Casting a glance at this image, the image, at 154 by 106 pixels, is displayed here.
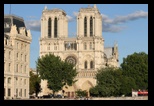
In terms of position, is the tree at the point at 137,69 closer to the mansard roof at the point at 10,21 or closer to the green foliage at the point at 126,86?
the green foliage at the point at 126,86

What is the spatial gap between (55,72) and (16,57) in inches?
558

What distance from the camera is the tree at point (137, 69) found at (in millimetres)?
128625

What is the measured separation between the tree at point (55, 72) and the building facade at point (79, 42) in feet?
159

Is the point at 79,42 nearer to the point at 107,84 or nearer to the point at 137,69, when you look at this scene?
the point at 137,69

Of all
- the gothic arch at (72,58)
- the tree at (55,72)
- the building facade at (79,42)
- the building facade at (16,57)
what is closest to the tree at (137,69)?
the building facade at (79,42)

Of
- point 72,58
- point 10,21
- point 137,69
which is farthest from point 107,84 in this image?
point 72,58

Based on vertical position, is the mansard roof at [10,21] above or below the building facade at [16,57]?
above

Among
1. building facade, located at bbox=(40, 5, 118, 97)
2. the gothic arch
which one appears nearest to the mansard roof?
building facade, located at bbox=(40, 5, 118, 97)

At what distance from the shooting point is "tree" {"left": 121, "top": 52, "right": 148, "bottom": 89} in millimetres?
128625

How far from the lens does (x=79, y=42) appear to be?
157 m

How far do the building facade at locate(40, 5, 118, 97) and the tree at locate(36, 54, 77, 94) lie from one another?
48500 millimetres
